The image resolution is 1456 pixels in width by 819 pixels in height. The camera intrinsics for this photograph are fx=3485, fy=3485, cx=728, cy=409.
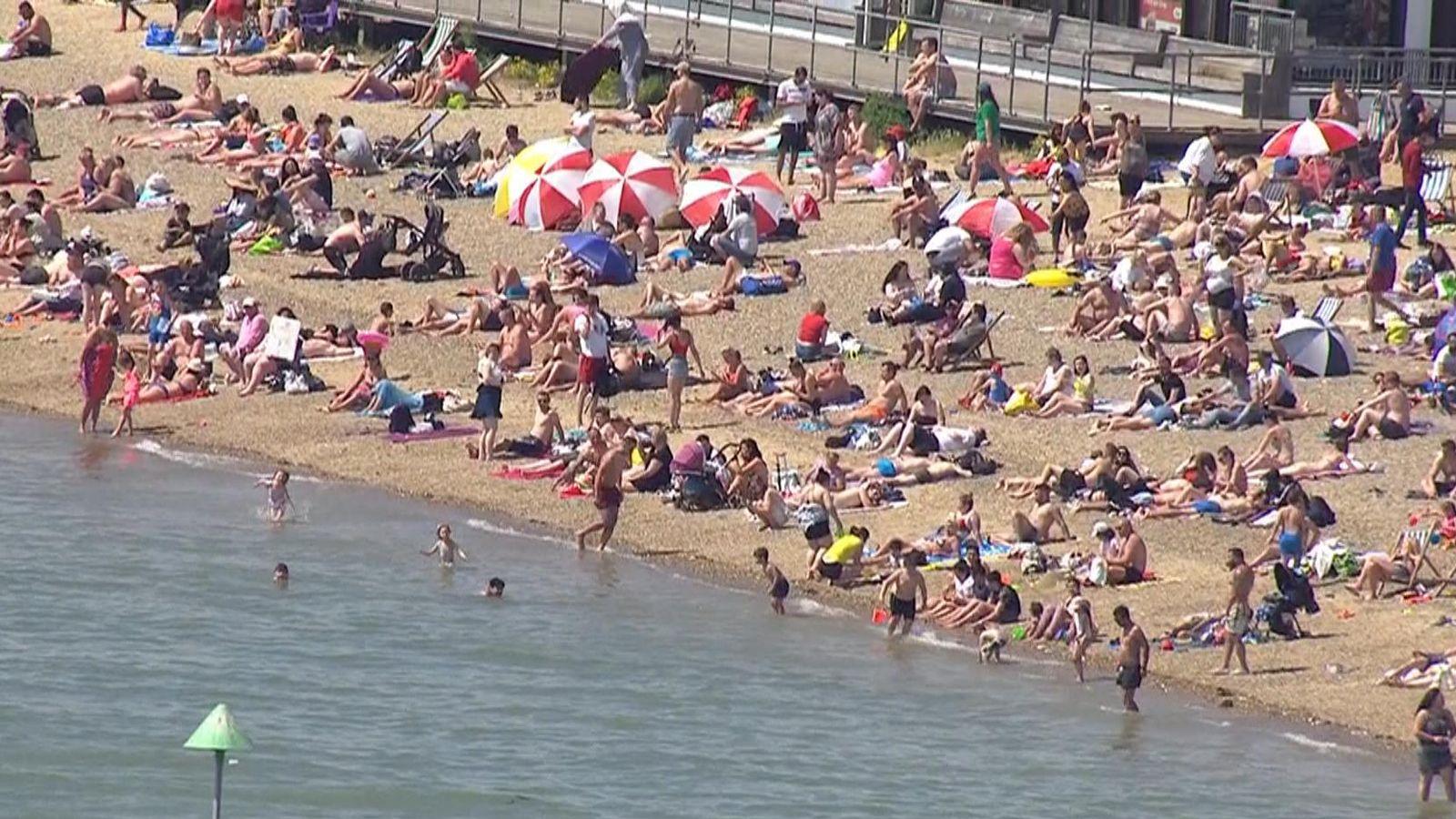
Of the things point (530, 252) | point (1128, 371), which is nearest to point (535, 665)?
point (1128, 371)

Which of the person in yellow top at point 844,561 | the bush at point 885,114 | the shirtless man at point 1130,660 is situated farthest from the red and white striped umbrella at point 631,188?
the shirtless man at point 1130,660

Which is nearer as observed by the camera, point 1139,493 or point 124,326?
Result: point 1139,493

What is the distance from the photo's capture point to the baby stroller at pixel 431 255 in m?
37.6

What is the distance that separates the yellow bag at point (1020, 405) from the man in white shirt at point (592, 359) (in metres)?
3.80

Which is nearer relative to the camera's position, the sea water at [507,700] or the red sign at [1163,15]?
the sea water at [507,700]

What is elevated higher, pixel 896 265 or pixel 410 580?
pixel 896 265

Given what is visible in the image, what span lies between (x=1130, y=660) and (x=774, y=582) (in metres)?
3.80

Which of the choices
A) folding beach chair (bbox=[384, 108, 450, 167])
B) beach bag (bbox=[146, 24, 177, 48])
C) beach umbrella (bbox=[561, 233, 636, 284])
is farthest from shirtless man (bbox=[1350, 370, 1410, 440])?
beach bag (bbox=[146, 24, 177, 48])

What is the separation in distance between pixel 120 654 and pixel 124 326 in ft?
26.1

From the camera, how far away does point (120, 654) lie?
95.1 feet

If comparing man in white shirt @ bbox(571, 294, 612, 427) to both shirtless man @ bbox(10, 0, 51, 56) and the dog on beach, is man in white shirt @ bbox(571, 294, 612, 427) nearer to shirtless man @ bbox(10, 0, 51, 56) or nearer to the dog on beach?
the dog on beach

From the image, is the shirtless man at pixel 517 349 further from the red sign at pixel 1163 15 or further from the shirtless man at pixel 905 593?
the red sign at pixel 1163 15

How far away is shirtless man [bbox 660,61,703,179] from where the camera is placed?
40.6 m

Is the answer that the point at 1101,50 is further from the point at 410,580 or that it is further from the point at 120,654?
the point at 120,654
